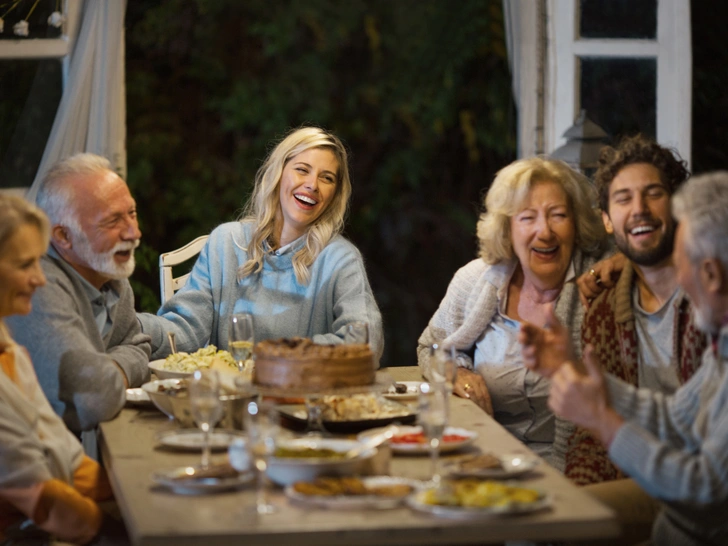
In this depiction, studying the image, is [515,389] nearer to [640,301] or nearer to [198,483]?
[640,301]

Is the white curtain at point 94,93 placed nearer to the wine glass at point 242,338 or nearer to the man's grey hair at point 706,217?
the wine glass at point 242,338

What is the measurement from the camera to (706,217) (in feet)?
7.16

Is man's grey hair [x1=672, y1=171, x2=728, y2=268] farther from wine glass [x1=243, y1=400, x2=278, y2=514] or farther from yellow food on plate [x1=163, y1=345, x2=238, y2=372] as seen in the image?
yellow food on plate [x1=163, y1=345, x2=238, y2=372]

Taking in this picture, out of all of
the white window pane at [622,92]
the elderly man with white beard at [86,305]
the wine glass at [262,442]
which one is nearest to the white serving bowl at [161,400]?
the elderly man with white beard at [86,305]

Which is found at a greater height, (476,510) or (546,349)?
(546,349)

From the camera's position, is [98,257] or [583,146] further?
[583,146]

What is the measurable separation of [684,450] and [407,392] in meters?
0.99

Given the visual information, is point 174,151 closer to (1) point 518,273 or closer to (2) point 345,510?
(1) point 518,273

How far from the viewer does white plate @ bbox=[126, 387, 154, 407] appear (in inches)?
118

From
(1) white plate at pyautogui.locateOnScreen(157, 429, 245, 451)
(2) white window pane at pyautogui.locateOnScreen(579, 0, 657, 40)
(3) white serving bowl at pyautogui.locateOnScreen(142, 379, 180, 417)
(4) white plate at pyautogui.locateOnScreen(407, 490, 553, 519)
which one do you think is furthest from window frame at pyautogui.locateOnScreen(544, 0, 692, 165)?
(4) white plate at pyautogui.locateOnScreen(407, 490, 553, 519)

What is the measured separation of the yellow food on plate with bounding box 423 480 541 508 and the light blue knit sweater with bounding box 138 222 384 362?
1.76 m

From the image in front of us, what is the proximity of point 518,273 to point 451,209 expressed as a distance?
5.14m

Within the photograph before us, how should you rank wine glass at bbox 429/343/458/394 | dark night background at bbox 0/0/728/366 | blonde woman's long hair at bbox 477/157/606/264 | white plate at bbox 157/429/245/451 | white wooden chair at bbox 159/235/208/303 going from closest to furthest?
white plate at bbox 157/429/245/451
wine glass at bbox 429/343/458/394
blonde woman's long hair at bbox 477/157/606/264
white wooden chair at bbox 159/235/208/303
dark night background at bbox 0/0/728/366

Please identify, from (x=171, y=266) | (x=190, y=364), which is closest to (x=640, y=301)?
(x=190, y=364)
